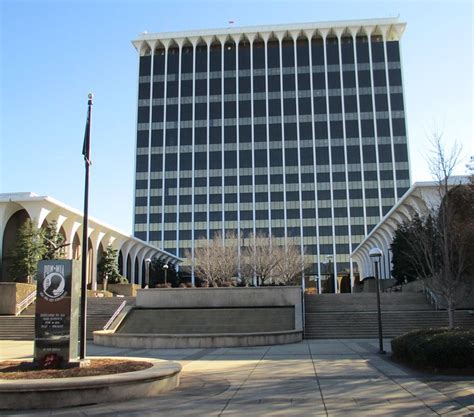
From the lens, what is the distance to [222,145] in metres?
105

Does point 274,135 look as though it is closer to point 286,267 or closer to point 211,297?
point 286,267

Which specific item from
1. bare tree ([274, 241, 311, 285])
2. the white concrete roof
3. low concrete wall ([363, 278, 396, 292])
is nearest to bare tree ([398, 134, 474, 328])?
low concrete wall ([363, 278, 396, 292])

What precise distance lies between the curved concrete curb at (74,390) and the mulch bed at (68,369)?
0.72 metres

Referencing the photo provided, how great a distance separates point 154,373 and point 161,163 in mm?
96409

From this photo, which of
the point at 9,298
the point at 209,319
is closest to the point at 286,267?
the point at 209,319

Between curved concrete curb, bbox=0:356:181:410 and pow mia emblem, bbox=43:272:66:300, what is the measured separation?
2.56 metres

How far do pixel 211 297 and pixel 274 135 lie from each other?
2995 inches

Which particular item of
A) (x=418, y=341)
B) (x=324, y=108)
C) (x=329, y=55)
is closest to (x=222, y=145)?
(x=324, y=108)

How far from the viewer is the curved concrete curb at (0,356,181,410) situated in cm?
904

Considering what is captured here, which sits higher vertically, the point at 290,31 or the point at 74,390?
the point at 290,31

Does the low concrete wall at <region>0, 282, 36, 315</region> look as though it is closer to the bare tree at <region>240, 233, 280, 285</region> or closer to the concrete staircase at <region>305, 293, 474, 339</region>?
the concrete staircase at <region>305, 293, 474, 339</region>

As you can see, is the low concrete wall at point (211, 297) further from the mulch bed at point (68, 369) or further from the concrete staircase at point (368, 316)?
the mulch bed at point (68, 369)

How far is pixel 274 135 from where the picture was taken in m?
105

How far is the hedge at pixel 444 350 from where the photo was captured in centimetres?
1270
